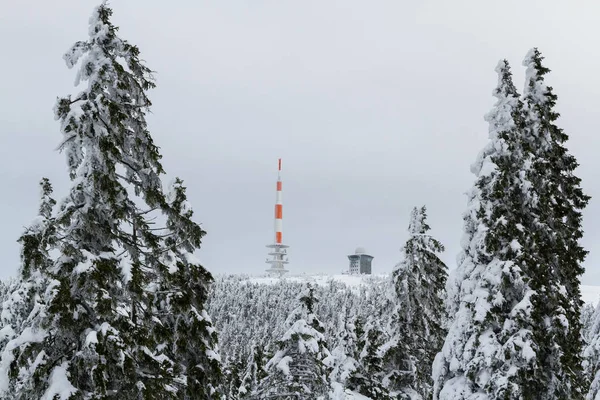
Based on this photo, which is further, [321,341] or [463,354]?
[321,341]

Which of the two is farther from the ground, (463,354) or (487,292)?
(487,292)

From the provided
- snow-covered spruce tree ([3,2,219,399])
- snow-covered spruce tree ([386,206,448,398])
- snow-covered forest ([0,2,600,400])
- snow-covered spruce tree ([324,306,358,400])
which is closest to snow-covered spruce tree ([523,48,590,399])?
snow-covered forest ([0,2,600,400])

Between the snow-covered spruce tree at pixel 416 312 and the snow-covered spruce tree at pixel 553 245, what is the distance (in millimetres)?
6406

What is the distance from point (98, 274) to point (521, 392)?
36.5 ft

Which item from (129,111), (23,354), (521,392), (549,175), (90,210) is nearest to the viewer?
(23,354)

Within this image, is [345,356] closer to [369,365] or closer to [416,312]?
[369,365]

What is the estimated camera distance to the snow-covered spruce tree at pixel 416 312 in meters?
26.4

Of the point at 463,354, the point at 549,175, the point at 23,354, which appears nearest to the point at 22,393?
the point at 23,354

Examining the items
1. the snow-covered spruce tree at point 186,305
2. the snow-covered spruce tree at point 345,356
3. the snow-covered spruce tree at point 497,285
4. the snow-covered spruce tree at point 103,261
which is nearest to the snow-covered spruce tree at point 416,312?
the snow-covered spruce tree at point 345,356

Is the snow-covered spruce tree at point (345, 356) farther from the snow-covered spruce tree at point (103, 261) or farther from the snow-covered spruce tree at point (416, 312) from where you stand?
the snow-covered spruce tree at point (103, 261)

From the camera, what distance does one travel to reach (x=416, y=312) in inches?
1067

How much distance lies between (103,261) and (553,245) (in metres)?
13.2

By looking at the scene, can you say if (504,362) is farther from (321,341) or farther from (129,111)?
(129,111)

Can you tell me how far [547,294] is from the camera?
17.6 meters
